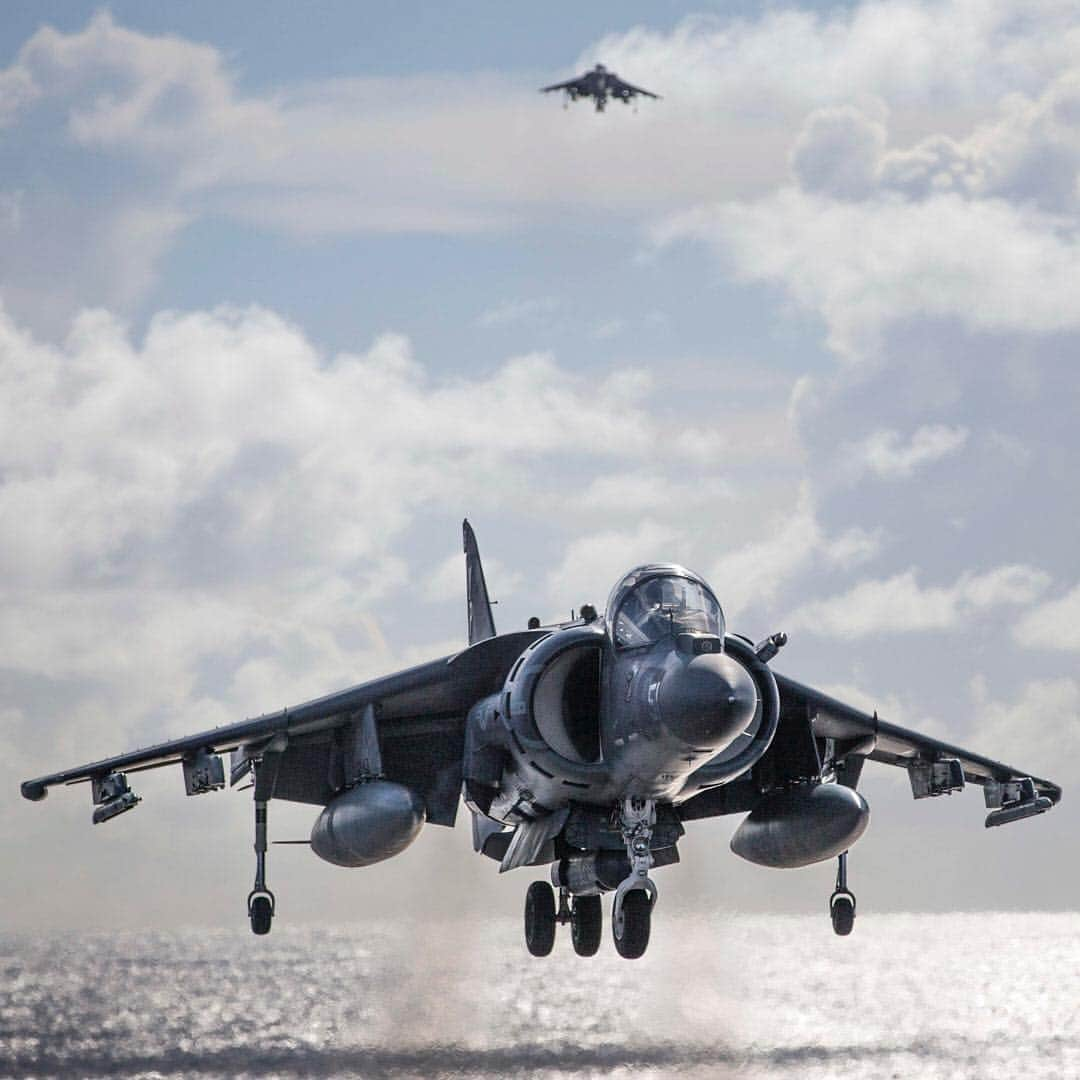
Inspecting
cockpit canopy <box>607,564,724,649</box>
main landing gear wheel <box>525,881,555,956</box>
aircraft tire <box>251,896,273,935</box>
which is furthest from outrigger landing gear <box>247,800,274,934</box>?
cockpit canopy <box>607,564,724,649</box>

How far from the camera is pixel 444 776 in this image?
95.5 feet

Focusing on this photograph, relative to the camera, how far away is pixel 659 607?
23547 millimetres

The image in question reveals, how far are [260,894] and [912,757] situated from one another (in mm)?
10118

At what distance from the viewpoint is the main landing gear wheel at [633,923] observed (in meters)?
23.0

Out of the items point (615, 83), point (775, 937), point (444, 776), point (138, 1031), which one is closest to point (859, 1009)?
point (138, 1031)

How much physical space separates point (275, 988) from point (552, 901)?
2375 inches

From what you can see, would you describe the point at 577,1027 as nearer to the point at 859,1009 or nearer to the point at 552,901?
the point at 859,1009

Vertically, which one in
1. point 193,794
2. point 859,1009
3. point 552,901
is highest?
point 859,1009

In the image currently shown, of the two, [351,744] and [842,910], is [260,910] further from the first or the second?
[842,910]

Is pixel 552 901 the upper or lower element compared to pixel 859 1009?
lower

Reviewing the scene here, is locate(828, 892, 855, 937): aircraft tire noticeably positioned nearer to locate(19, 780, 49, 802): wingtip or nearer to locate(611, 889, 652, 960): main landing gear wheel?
locate(611, 889, 652, 960): main landing gear wheel

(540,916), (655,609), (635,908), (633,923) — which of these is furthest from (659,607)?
(540,916)

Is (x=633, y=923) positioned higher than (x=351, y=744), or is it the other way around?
(x=351, y=744)

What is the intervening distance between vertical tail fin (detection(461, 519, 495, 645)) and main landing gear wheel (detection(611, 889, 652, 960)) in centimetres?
1145
